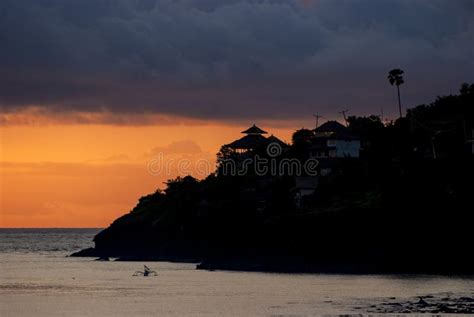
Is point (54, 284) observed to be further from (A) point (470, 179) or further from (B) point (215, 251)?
(A) point (470, 179)

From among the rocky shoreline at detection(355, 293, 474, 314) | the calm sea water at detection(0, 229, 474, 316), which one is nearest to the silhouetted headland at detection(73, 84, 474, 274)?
the calm sea water at detection(0, 229, 474, 316)

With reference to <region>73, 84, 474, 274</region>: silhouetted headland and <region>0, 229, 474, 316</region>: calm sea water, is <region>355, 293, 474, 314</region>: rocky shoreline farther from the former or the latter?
<region>73, 84, 474, 274</region>: silhouetted headland

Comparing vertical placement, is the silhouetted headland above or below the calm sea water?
above

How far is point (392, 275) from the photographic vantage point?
15175cm

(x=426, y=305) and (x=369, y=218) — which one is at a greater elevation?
(x=369, y=218)

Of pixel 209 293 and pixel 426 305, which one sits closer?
pixel 426 305

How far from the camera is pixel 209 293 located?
133125mm

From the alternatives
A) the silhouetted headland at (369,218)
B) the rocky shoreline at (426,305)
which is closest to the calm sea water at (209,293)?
the rocky shoreline at (426,305)

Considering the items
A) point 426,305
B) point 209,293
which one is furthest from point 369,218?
point 426,305

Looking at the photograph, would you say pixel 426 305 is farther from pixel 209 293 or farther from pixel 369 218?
pixel 369 218

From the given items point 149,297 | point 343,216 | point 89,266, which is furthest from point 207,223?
point 149,297

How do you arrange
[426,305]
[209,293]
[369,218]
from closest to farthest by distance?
1. [426,305]
2. [209,293]
3. [369,218]

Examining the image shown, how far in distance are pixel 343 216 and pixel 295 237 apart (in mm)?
8623

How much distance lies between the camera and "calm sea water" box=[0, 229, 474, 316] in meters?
113
